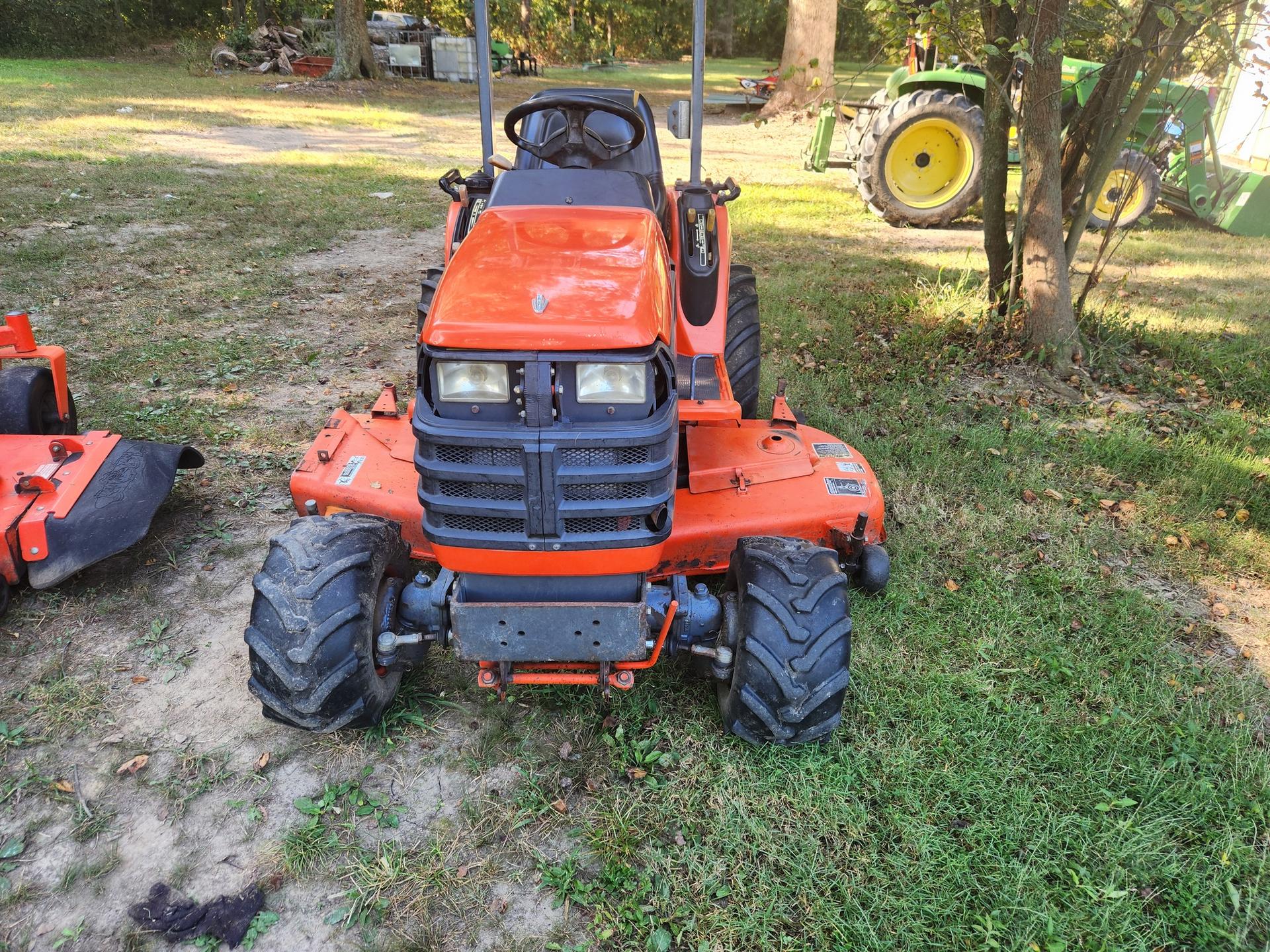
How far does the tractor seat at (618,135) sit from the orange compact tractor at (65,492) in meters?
2.22

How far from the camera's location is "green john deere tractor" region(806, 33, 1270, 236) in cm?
920

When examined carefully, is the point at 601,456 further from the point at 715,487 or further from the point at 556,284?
the point at 715,487

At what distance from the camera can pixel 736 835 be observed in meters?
2.63

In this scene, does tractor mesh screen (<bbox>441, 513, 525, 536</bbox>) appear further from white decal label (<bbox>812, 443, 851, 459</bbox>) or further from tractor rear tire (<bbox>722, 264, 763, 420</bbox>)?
tractor rear tire (<bbox>722, 264, 763, 420</bbox>)

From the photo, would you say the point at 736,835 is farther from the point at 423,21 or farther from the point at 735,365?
the point at 423,21

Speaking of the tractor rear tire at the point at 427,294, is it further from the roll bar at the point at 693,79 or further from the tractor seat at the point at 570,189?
the tractor seat at the point at 570,189

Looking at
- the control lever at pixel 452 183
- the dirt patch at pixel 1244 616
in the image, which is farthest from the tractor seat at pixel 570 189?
the dirt patch at pixel 1244 616

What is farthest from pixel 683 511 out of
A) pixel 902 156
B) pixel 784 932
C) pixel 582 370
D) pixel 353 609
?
pixel 902 156

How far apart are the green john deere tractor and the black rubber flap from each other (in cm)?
808

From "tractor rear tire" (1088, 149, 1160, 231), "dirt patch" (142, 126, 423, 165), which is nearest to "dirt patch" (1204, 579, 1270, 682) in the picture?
"tractor rear tire" (1088, 149, 1160, 231)

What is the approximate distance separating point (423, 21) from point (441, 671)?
2992 centimetres

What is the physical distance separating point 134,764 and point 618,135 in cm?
342

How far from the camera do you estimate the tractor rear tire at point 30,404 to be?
3.96 meters

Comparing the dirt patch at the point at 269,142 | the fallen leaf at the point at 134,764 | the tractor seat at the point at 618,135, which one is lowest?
the fallen leaf at the point at 134,764
